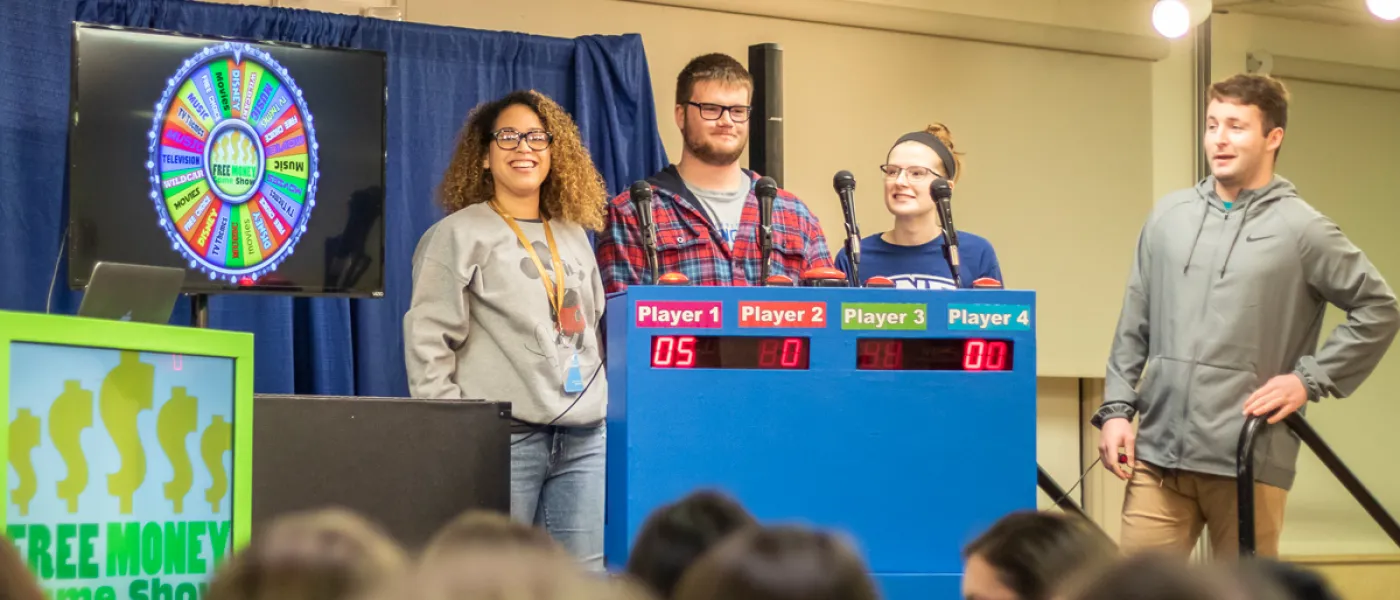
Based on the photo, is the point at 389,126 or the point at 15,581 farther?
the point at 389,126

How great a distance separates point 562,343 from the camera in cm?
369

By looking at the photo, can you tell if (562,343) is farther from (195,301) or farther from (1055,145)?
(1055,145)

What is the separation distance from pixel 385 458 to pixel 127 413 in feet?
4.93

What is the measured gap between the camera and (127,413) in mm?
1904

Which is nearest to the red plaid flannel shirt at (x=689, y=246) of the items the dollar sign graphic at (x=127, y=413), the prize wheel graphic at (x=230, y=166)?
the prize wheel graphic at (x=230, y=166)

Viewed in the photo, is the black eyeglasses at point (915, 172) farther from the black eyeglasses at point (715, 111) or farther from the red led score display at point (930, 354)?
the red led score display at point (930, 354)

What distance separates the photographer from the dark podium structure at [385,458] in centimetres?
323

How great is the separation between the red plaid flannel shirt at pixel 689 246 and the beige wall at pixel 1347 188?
392 centimetres

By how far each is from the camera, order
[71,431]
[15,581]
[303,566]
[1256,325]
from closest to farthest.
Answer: [15,581]
[303,566]
[71,431]
[1256,325]

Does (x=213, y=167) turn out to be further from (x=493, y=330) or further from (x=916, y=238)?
(x=916, y=238)

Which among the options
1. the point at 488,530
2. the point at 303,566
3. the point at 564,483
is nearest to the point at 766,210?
the point at 564,483

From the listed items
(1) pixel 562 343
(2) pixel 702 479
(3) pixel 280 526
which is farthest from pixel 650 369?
(3) pixel 280 526

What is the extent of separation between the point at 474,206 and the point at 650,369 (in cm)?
93

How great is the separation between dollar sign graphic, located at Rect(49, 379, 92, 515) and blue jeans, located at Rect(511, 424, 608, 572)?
1.84m
